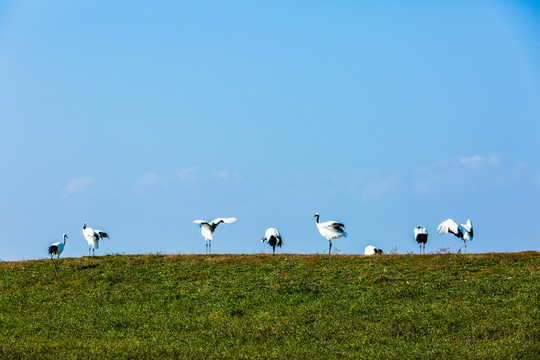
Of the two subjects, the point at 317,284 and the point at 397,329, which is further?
the point at 317,284

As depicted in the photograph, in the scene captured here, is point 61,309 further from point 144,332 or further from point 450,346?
point 450,346

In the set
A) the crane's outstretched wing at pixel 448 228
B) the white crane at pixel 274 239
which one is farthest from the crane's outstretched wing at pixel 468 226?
the white crane at pixel 274 239

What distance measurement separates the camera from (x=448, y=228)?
3891 cm

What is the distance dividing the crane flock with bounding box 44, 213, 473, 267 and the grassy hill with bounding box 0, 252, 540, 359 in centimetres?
251

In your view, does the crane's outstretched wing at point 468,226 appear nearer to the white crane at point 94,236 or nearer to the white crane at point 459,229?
the white crane at point 459,229

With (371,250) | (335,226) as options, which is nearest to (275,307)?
(335,226)

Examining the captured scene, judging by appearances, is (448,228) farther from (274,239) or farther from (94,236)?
(94,236)

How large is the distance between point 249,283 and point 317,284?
3624mm

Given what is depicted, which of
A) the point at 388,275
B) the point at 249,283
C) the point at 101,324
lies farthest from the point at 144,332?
the point at 388,275

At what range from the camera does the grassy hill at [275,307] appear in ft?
67.7

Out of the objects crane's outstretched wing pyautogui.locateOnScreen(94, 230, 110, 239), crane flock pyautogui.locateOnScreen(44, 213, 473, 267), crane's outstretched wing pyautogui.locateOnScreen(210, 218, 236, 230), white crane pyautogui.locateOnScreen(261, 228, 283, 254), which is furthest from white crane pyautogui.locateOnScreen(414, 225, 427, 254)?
crane's outstretched wing pyautogui.locateOnScreen(94, 230, 110, 239)

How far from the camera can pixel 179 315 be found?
25.8 meters

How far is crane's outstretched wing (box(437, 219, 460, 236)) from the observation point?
38281 mm

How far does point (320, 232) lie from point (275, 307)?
14.9 meters
